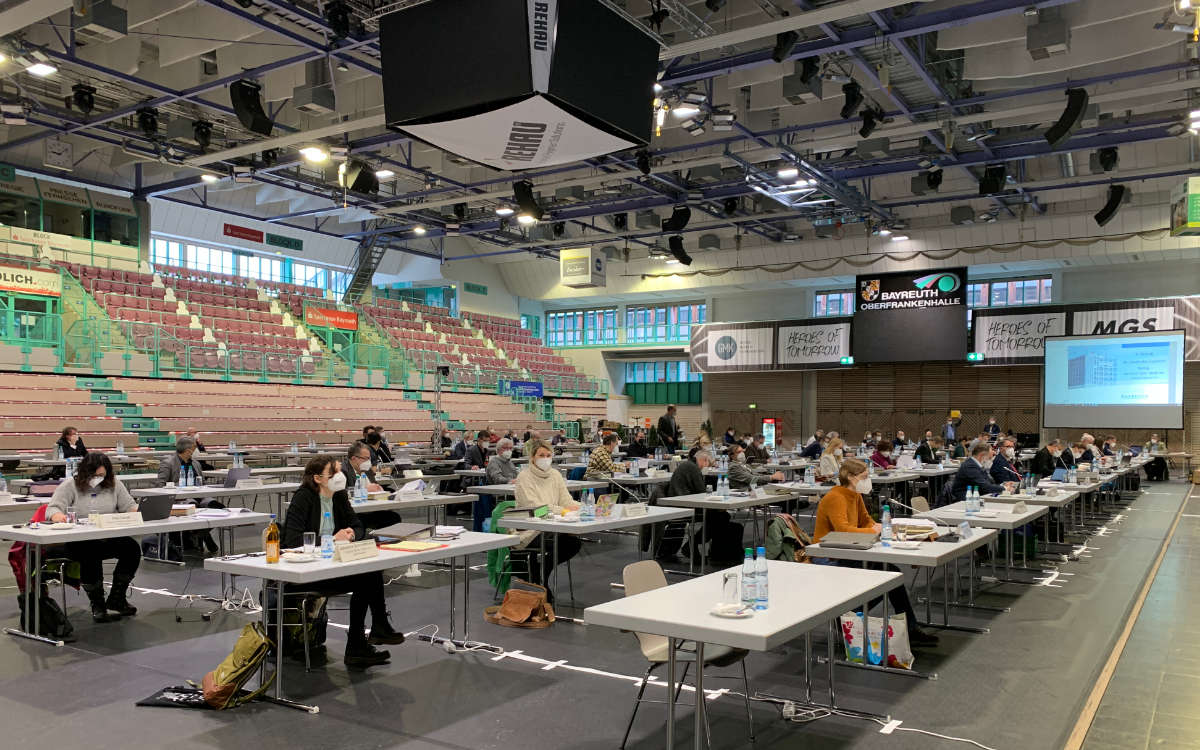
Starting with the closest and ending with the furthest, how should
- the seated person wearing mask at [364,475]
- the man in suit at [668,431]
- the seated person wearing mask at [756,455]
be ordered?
the seated person wearing mask at [364,475], the seated person wearing mask at [756,455], the man in suit at [668,431]

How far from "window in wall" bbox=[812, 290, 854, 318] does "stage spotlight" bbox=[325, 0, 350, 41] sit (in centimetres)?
2157

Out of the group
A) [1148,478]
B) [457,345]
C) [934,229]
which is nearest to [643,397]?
[457,345]

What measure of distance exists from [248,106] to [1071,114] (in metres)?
12.4

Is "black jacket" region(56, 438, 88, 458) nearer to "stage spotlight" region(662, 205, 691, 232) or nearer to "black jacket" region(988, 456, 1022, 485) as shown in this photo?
"black jacket" region(988, 456, 1022, 485)

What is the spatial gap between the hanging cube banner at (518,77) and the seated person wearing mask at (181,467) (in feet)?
15.6

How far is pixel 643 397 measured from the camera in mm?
34719

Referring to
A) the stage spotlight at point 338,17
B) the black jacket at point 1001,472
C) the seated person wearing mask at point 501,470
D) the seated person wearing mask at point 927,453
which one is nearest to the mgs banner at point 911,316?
the seated person wearing mask at point 927,453

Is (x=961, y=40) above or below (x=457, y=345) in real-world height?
above

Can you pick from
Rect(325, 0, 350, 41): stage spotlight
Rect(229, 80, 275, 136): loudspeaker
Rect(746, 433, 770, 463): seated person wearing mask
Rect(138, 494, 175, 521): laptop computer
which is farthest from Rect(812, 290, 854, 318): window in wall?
Rect(138, 494, 175, 521): laptop computer

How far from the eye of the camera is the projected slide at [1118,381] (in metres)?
16.6

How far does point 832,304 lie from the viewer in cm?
3011

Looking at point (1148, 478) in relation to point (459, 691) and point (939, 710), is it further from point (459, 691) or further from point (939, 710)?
point (459, 691)

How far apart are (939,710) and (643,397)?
29864 millimetres

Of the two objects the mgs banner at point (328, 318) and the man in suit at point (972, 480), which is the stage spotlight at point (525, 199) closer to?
the mgs banner at point (328, 318)
